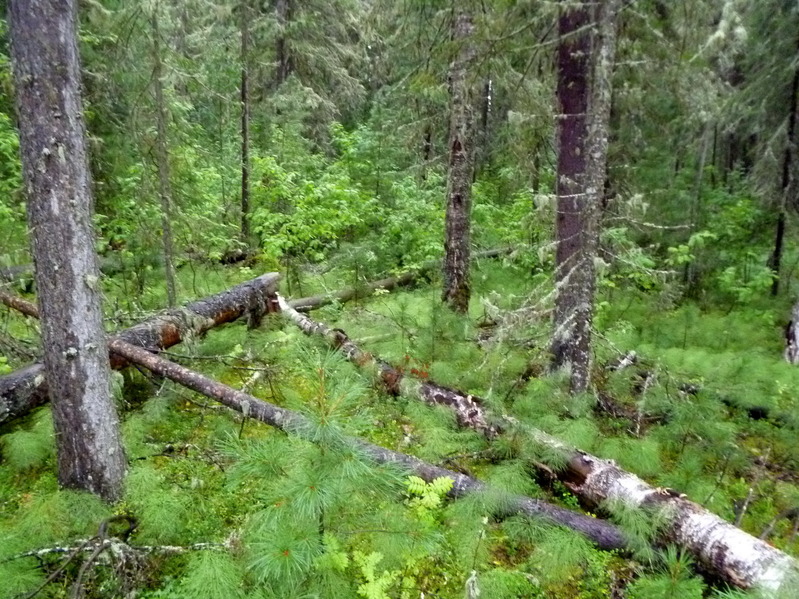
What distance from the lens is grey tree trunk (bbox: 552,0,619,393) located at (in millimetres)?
5285

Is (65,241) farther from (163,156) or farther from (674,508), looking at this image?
(674,508)

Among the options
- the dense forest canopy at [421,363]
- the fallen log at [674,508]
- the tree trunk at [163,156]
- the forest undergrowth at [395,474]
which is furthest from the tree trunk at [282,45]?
the fallen log at [674,508]

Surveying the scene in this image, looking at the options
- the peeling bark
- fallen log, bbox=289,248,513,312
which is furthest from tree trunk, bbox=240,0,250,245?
the peeling bark

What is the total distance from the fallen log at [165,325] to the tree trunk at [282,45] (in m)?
11.6

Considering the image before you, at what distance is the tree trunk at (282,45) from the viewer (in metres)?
17.5

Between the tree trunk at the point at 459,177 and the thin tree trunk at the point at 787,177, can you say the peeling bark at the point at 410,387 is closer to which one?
the tree trunk at the point at 459,177

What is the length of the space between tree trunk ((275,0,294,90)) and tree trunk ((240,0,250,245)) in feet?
11.6

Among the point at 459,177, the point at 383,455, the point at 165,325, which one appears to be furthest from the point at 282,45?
the point at 383,455

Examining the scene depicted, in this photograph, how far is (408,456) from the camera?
507 cm

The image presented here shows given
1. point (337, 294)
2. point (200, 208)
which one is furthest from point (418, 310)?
point (200, 208)

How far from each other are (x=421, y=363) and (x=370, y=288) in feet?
16.2

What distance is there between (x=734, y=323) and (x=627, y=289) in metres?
2.26

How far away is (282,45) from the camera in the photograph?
61.5 feet

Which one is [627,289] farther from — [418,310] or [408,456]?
[408,456]
